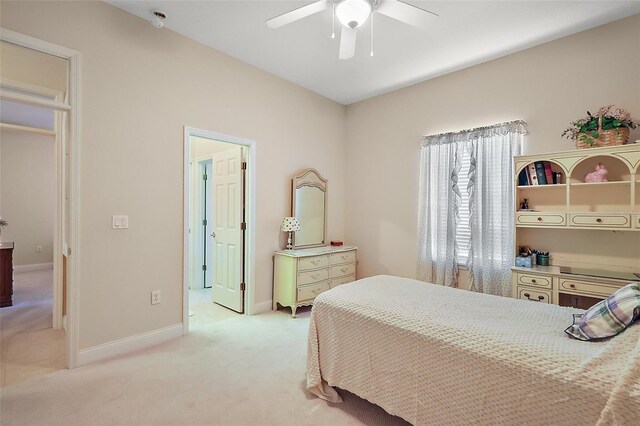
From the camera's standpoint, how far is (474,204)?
3416 millimetres

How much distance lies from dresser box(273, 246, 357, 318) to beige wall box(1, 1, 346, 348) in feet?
3.90

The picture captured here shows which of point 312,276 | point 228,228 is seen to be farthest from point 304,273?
point 228,228

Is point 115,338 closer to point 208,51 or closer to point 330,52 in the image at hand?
point 208,51

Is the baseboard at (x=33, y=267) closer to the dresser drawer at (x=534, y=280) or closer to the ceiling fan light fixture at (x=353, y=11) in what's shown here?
the ceiling fan light fixture at (x=353, y=11)

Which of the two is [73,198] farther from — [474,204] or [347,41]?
[474,204]

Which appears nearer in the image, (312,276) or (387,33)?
(387,33)

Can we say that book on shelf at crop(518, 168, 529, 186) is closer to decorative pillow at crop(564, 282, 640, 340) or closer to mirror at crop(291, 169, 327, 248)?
decorative pillow at crop(564, 282, 640, 340)

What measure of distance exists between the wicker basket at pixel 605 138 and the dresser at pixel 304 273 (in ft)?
9.01

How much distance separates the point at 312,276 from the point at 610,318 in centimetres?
279

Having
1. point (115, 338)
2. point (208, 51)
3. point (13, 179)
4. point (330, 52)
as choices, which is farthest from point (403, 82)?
point (13, 179)

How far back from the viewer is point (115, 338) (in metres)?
2.60

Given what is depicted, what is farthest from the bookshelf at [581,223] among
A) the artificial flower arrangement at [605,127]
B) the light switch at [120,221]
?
the light switch at [120,221]

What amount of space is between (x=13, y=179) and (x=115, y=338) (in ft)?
17.9

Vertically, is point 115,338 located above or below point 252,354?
above
